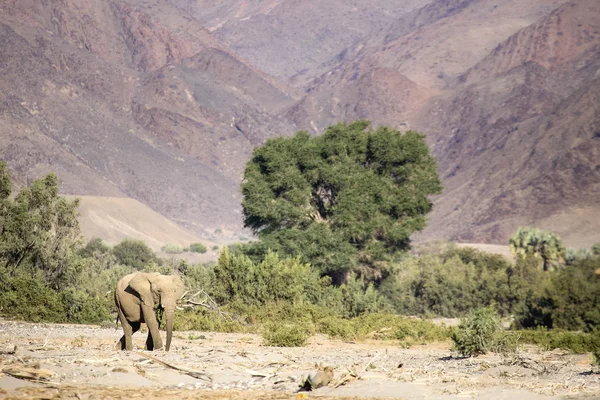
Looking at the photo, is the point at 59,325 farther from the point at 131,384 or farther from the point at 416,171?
the point at 416,171

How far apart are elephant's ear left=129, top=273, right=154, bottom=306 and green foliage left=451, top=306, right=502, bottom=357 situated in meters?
7.09

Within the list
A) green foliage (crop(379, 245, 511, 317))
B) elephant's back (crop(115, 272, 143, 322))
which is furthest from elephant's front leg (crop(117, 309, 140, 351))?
green foliage (crop(379, 245, 511, 317))

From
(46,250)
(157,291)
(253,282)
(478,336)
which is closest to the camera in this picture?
(157,291)

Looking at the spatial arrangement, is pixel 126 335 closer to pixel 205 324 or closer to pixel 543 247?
pixel 205 324

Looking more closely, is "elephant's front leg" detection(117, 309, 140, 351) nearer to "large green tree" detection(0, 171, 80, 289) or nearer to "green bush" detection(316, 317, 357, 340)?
"green bush" detection(316, 317, 357, 340)

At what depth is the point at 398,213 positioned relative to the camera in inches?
1871

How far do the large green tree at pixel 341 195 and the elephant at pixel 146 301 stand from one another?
26.2 m

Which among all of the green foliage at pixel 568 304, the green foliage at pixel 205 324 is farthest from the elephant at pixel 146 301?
the green foliage at pixel 568 304

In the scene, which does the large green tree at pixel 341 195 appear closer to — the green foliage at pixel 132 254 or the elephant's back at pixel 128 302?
the green foliage at pixel 132 254

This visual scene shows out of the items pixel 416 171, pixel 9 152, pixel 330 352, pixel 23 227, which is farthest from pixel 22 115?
pixel 330 352

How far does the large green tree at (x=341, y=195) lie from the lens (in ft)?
149

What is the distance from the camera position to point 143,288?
17.9 m

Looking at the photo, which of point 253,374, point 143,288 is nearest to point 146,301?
point 143,288

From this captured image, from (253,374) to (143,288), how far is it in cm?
361
